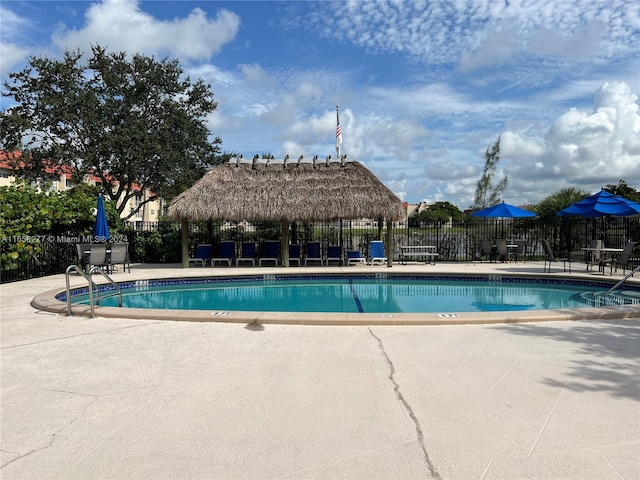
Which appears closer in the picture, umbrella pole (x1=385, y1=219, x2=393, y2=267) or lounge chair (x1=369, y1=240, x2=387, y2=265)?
umbrella pole (x1=385, y1=219, x2=393, y2=267)

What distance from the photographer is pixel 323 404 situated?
3195 mm

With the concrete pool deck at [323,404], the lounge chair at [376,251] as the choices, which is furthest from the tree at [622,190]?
the concrete pool deck at [323,404]

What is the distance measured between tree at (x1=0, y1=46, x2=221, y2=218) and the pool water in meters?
9.28

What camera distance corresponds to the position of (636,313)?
6.18m

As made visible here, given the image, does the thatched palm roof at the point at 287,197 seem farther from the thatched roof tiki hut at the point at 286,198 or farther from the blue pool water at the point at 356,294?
the blue pool water at the point at 356,294

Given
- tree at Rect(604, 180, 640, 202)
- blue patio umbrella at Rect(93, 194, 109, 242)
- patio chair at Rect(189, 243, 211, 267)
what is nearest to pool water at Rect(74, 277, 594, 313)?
blue patio umbrella at Rect(93, 194, 109, 242)

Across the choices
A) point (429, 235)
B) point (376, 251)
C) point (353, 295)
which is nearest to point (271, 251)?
point (376, 251)

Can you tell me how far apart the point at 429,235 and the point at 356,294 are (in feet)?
30.4

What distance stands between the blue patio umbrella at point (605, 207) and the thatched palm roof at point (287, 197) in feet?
17.2

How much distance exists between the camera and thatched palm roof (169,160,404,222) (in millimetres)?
14477

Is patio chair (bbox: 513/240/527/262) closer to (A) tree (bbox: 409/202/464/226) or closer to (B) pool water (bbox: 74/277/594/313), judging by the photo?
(B) pool water (bbox: 74/277/594/313)

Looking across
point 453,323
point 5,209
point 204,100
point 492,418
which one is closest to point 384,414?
point 492,418

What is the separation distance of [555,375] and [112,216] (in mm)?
14855

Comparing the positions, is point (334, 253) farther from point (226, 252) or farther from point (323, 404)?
point (323, 404)
